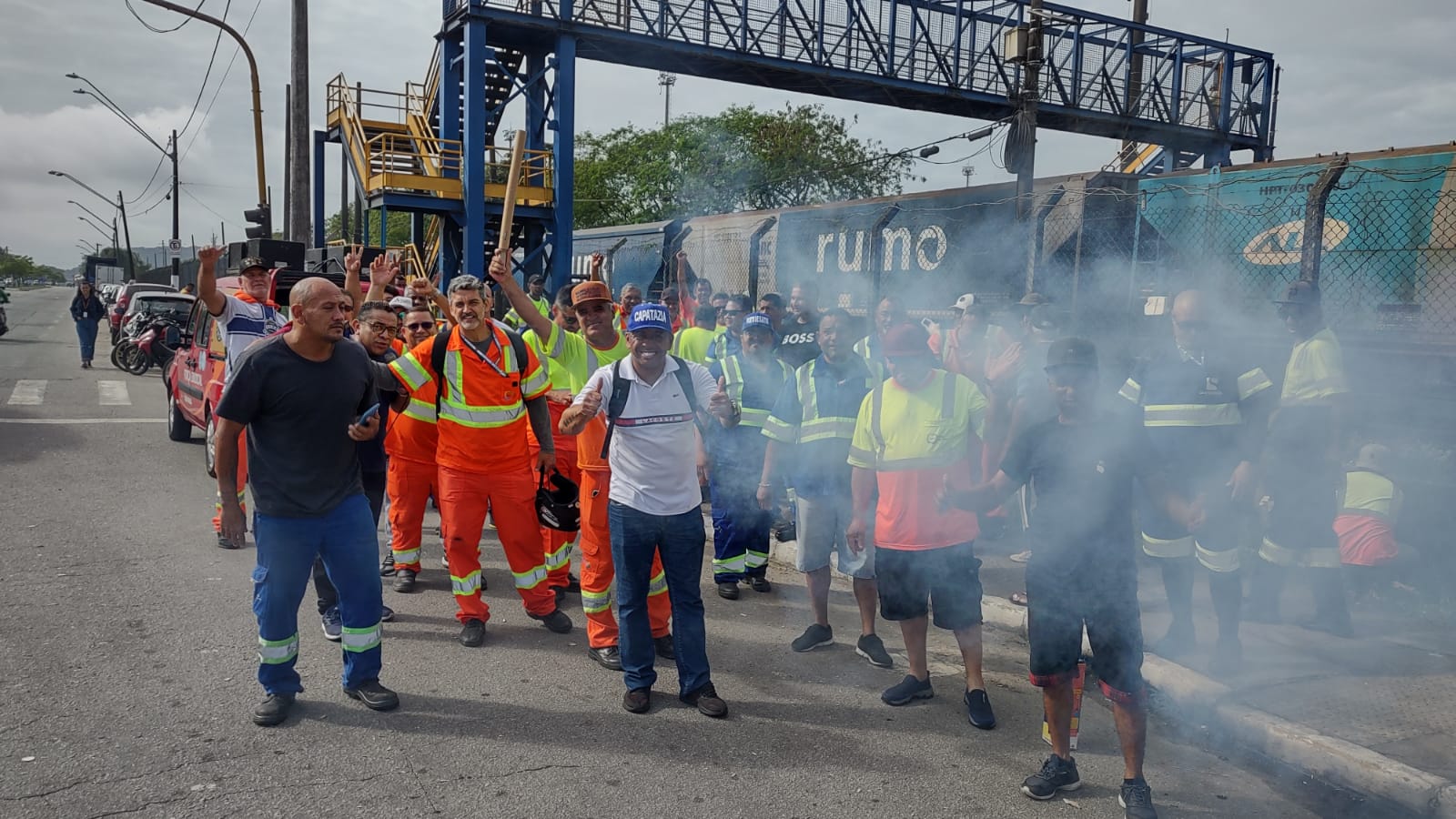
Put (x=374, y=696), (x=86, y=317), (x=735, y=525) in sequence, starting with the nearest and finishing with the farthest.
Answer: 1. (x=374, y=696)
2. (x=735, y=525)
3. (x=86, y=317)

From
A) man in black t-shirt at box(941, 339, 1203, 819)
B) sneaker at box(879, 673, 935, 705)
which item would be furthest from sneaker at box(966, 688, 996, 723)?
man in black t-shirt at box(941, 339, 1203, 819)

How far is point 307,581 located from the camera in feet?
14.0

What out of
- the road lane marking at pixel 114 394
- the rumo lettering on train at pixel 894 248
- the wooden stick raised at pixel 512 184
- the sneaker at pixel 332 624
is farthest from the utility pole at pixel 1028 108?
the road lane marking at pixel 114 394

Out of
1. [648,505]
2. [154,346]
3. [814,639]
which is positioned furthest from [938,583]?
[154,346]

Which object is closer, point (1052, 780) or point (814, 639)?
point (1052, 780)

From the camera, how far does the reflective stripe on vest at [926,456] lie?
4434mm

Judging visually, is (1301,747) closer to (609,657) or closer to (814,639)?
(814,639)

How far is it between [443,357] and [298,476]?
1.18 metres

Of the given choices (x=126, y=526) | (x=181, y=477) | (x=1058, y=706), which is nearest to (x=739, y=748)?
(x=1058, y=706)

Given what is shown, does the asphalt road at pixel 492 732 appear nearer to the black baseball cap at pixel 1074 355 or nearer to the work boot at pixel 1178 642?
the work boot at pixel 1178 642

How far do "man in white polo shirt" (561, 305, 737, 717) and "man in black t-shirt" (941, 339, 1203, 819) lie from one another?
1.39 meters

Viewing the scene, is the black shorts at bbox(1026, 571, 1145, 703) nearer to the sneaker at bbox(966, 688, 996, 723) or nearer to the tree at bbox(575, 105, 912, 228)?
the sneaker at bbox(966, 688, 996, 723)

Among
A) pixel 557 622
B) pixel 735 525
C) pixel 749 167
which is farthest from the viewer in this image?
pixel 749 167

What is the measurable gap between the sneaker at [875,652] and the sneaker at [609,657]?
1223mm
